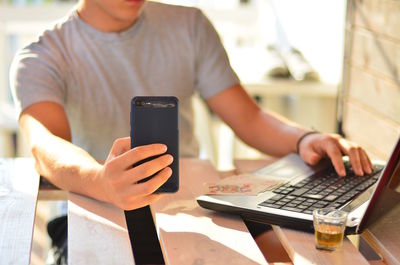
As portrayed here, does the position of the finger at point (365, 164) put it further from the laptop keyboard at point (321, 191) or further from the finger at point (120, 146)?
the finger at point (120, 146)

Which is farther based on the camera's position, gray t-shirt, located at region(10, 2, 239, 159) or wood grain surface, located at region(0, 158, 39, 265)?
gray t-shirt, located at region(10, 2, 239, 159)

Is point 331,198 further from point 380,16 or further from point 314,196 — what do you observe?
point 380,16

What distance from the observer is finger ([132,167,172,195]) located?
1.19 metres

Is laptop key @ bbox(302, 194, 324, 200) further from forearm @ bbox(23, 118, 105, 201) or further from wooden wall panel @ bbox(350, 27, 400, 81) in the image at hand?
wooden wall panel @ bbox(350, 27, 400, 81)


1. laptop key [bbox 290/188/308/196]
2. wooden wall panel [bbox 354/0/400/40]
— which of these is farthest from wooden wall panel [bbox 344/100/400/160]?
laptop key [bbox 290/188/308/196]

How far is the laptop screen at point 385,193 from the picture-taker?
1150 millimetres

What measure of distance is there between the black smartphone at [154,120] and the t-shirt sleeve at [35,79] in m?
0.54

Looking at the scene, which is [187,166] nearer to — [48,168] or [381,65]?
[48,168]

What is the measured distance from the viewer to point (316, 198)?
1312 millimetres

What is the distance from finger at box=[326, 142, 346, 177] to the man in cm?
4

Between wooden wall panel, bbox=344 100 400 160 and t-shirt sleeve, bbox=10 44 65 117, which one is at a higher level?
t-shirt sleeve, bbox=10 44 65 117

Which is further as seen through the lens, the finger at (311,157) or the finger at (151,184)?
the finger at (311,157)

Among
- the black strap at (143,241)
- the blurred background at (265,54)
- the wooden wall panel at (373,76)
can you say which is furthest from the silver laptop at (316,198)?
the blurred background at (265,54)

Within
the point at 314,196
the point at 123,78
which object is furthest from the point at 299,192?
the point at 123,78
